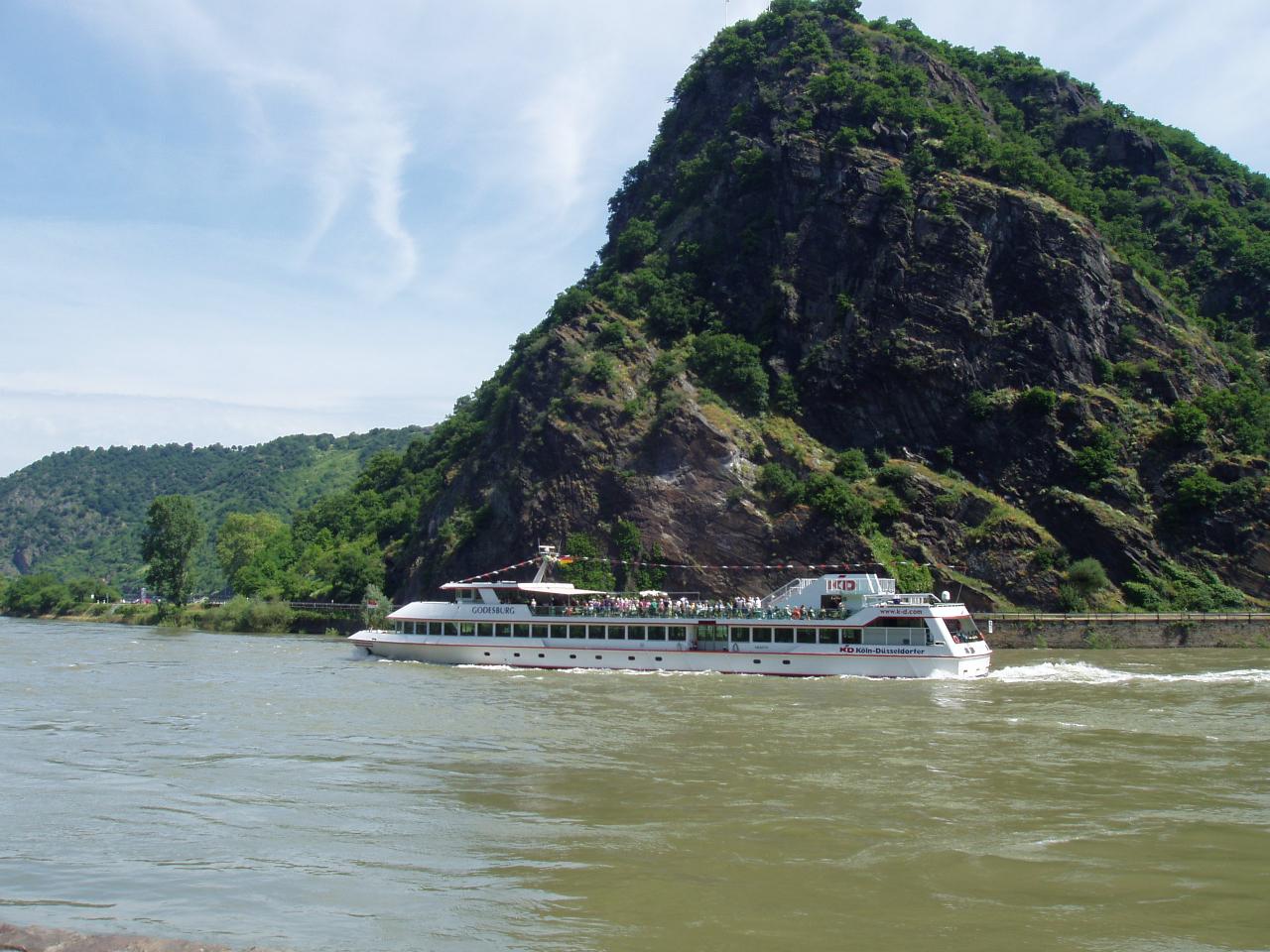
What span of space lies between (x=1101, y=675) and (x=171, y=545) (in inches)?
3737

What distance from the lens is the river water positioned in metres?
14.4

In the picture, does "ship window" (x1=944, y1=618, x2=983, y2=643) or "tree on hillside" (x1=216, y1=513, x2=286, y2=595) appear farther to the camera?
"tree on hillside" (x1=216, y1=513, x2=286, y2=595)

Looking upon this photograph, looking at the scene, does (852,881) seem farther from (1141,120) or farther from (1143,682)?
(1141,120)

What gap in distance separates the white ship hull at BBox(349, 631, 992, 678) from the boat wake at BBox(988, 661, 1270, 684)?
6.58ft

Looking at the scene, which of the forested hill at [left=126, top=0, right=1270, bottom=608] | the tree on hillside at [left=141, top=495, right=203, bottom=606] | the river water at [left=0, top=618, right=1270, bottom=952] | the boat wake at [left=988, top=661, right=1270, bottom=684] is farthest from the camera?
the tree on hillside at [left=141, top=495, right=203, bottom=606]

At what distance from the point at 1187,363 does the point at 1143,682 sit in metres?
53.0

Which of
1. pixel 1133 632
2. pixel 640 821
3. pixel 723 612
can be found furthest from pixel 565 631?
pixel 1133 632

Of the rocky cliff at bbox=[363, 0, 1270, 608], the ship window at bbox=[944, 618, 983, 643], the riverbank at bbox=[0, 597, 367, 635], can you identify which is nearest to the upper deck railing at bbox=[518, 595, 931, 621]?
the ship window at bbox=[944, 618, 983, 643]

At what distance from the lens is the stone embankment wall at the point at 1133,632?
70000 millimetres

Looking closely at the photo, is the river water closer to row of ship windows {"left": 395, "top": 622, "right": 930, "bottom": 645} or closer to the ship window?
row of ship windows {"left": 395, "top": 622, "right": 930, "bottom": 645}

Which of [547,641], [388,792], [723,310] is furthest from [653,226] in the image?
[388,792]

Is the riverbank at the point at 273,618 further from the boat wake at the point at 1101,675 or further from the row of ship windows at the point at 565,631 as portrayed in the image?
the boat wake at the point at 1101,675

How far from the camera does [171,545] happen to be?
360ft

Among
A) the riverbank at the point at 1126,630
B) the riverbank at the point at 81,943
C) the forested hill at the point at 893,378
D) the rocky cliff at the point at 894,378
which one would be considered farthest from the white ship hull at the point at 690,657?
the riverbank at the point at 81,943
